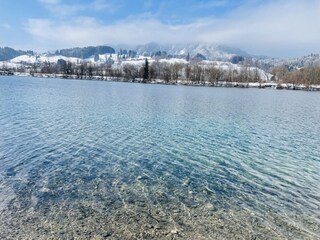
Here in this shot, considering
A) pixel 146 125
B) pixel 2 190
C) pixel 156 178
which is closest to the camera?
pixel 2 190

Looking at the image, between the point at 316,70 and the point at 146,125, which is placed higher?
the point at 316,70

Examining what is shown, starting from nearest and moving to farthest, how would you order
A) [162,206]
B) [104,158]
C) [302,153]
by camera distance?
1. [162,206]
2. [104,158]
3. [302,153]

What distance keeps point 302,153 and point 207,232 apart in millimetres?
15786

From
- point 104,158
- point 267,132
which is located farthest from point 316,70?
point 104,158

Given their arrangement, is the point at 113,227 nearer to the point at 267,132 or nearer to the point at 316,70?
the point at 267,132

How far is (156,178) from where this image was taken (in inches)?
616

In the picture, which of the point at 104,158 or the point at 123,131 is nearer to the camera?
the point at 104,158

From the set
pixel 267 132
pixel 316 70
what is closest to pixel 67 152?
pixel 267 132

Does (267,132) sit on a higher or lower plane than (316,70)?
lower

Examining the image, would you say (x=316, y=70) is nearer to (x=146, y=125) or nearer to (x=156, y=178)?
(x=146, y=125)

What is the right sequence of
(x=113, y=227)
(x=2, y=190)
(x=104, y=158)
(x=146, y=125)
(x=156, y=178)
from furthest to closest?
(x=146, y=125) < (x=104, y=158) < (x=156, y=178) < (x=2, y=190) < (x=113, y=227)

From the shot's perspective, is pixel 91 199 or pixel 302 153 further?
pixel 302 153

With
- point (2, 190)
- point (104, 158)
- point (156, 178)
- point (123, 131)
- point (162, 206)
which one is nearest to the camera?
point (162, 206)

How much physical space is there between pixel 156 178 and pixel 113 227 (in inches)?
220
